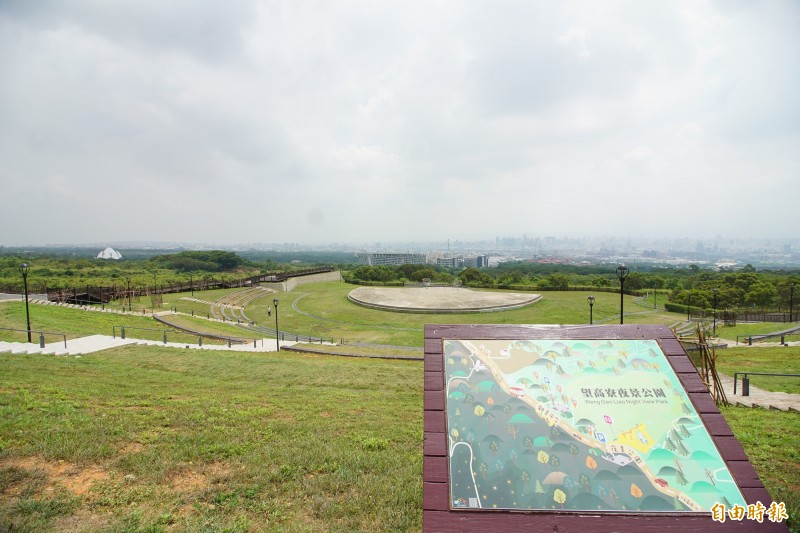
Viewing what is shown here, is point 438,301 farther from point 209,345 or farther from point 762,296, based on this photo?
point 762,296

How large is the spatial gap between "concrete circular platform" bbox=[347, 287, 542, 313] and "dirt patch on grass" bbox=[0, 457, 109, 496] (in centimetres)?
Result: 2703

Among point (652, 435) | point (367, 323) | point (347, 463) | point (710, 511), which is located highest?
point (652, 435)

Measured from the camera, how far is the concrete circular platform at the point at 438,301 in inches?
1245

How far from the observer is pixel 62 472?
497 centimetres

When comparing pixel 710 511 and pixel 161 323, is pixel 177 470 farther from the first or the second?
pixel 161 323

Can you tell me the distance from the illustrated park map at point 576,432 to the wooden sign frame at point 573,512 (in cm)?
6

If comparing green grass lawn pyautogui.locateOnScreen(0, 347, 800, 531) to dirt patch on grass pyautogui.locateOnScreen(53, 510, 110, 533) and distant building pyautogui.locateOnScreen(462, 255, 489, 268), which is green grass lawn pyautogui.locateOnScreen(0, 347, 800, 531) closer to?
dirt patch on grass pyautogui.locateOnScreen(53, 510, 110, 533)

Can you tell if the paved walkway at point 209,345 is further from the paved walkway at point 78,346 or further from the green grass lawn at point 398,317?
the green grass lawn at point 398,317

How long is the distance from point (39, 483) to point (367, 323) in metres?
24.6

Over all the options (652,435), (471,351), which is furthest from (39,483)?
(652,435)

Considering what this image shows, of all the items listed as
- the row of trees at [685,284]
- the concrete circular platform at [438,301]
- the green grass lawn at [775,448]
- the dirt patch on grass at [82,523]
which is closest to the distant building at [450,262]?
the row of trees at [685,284]

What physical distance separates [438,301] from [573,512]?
105ft

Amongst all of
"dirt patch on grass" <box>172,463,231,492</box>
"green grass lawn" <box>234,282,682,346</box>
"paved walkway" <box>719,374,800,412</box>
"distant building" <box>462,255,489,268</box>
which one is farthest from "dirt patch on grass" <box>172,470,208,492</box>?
"distant building" <box>462,255,489,268</box>

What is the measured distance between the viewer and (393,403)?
9008mm
